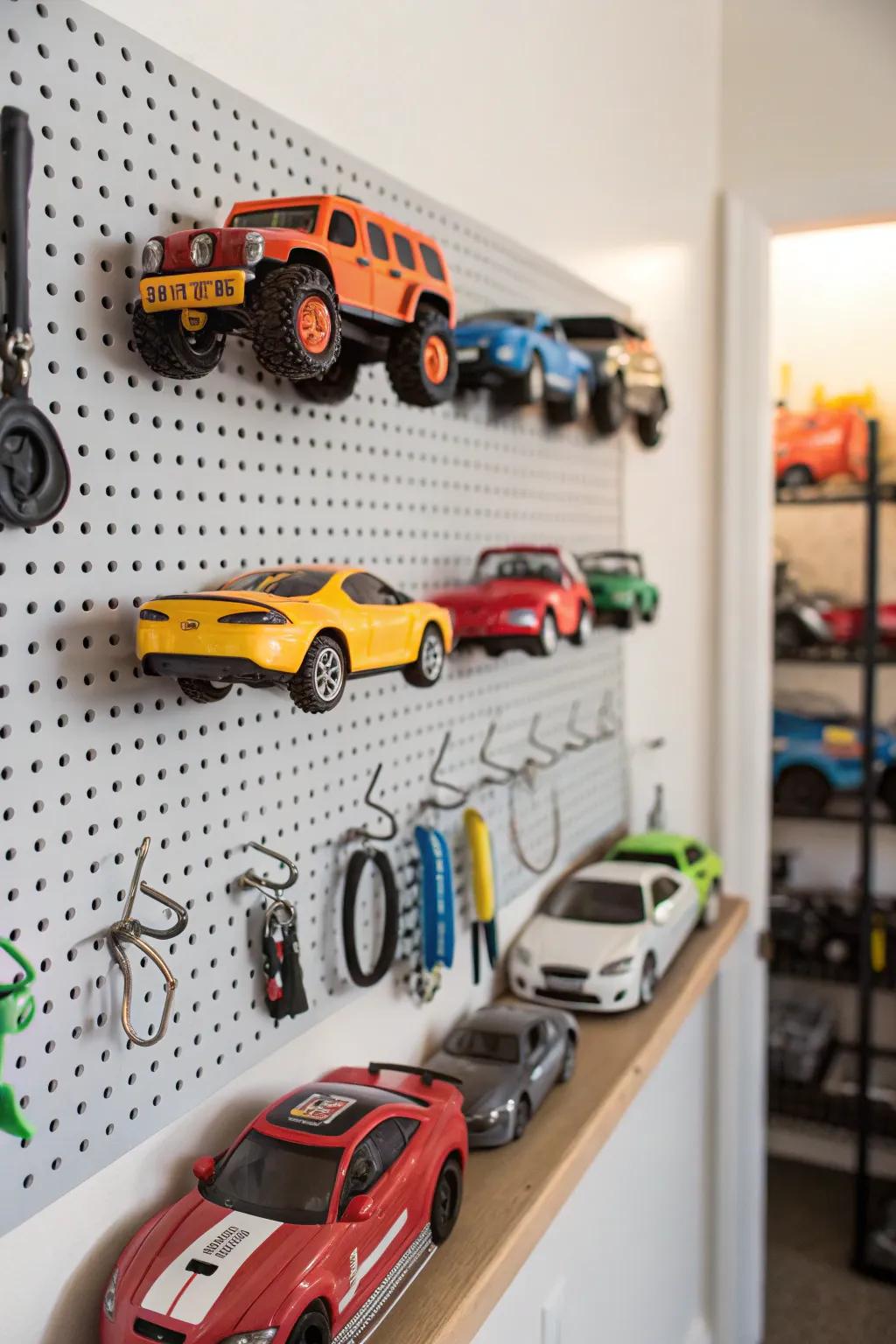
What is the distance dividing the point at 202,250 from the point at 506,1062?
91cm

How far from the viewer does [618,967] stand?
4.97ft

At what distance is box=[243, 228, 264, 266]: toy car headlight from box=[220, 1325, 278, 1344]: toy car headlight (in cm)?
72

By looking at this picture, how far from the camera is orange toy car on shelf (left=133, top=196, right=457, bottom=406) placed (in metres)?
0.79

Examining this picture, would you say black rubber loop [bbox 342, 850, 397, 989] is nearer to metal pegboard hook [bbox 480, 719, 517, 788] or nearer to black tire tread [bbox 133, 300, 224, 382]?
metal pegboard hook [bbox 480, 719, 517, 788]

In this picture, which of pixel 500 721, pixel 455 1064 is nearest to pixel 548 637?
pixel 500 721

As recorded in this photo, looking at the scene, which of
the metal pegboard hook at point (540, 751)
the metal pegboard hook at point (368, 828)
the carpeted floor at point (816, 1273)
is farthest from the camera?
the carpeted floor at point (816, 1273)

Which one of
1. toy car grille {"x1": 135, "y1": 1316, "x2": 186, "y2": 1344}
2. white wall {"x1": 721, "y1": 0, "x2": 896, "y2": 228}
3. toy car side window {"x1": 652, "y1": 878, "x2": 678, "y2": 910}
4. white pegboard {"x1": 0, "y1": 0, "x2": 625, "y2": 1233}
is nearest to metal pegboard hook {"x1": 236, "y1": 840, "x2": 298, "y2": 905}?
white pegboard {"x1": 0, "y1": 0, "x2": 625, "y2": 1233}

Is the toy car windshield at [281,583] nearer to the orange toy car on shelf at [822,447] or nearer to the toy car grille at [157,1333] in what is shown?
the toy car grille at [157,1333]

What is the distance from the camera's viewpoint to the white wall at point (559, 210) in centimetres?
92

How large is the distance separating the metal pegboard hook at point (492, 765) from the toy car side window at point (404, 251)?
0.61 metres

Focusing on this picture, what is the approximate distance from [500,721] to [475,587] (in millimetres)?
222

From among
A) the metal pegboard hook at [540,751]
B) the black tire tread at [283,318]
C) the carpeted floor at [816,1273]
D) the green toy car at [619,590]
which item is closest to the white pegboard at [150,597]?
the black tire tread at [283,318]

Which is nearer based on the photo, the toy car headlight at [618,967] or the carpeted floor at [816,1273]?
the toy car headlight at [618,967]

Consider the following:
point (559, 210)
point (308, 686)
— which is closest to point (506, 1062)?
point (308, 686)
